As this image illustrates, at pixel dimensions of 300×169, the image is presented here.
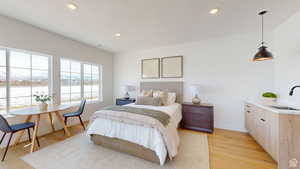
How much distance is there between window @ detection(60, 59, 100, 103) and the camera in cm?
331

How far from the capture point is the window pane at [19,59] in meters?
2.41

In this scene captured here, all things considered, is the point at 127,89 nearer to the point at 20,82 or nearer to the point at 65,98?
the point at 65,98

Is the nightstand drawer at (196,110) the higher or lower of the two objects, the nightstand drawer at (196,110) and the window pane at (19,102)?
the lower

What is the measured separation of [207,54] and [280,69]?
1.58 meters

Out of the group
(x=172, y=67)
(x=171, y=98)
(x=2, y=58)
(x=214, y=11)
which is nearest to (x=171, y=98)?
(x=171, y=98)

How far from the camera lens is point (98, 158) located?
1.90 metres

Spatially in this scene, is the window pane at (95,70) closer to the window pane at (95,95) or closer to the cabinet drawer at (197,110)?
the window pane at (95,95)

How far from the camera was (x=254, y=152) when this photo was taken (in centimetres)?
207

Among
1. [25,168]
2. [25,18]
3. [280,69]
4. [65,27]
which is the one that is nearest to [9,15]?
[25,18]

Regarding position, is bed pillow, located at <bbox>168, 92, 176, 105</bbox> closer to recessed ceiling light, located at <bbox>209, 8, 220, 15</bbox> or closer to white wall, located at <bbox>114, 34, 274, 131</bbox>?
white wall, located at <bbox>114, 34, 274, 131</bbox>

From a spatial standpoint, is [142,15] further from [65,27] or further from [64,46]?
[64,46]

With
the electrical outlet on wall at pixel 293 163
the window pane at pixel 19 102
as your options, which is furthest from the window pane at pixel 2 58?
the electrical outlet on wall at pixel 293 163

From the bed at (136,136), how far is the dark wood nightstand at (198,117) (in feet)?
3.96

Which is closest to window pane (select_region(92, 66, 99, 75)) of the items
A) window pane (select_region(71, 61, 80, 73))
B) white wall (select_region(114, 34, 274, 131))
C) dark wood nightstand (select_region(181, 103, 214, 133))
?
window pane (select_region(71, 61, 80, 73))
